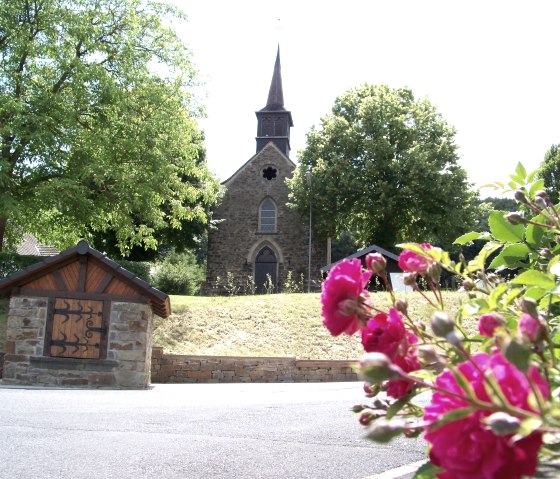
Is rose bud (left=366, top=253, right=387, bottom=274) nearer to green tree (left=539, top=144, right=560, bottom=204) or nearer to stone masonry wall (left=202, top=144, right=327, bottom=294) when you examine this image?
stone masonry wall (left=202, top=144, right=327, bottom=294)

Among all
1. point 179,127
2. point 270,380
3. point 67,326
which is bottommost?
point 270,380

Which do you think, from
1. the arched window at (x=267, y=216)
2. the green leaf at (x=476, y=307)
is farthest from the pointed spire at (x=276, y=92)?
the green leaf at (x=476, y=307)

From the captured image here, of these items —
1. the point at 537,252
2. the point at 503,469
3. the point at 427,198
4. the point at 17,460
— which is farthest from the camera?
the point at 427,198

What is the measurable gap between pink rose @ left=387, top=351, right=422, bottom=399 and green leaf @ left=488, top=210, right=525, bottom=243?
821mm

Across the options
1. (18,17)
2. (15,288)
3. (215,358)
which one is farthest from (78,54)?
(215,358)

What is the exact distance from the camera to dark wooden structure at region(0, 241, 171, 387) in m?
11.1

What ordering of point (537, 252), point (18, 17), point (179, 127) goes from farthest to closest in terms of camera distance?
point (179, 127) → point (18, 17) → point (537, 252)

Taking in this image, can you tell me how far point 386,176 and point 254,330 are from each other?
1389cm

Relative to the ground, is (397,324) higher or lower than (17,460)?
higher

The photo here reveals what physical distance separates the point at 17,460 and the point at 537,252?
3.99 metres

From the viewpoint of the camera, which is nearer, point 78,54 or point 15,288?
point 15,288

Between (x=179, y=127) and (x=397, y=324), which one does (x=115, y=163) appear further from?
(x=397, y=324)

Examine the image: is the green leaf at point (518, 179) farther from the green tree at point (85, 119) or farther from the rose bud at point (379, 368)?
the green tree at point (85, 119)

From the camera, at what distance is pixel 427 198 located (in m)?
27.2
